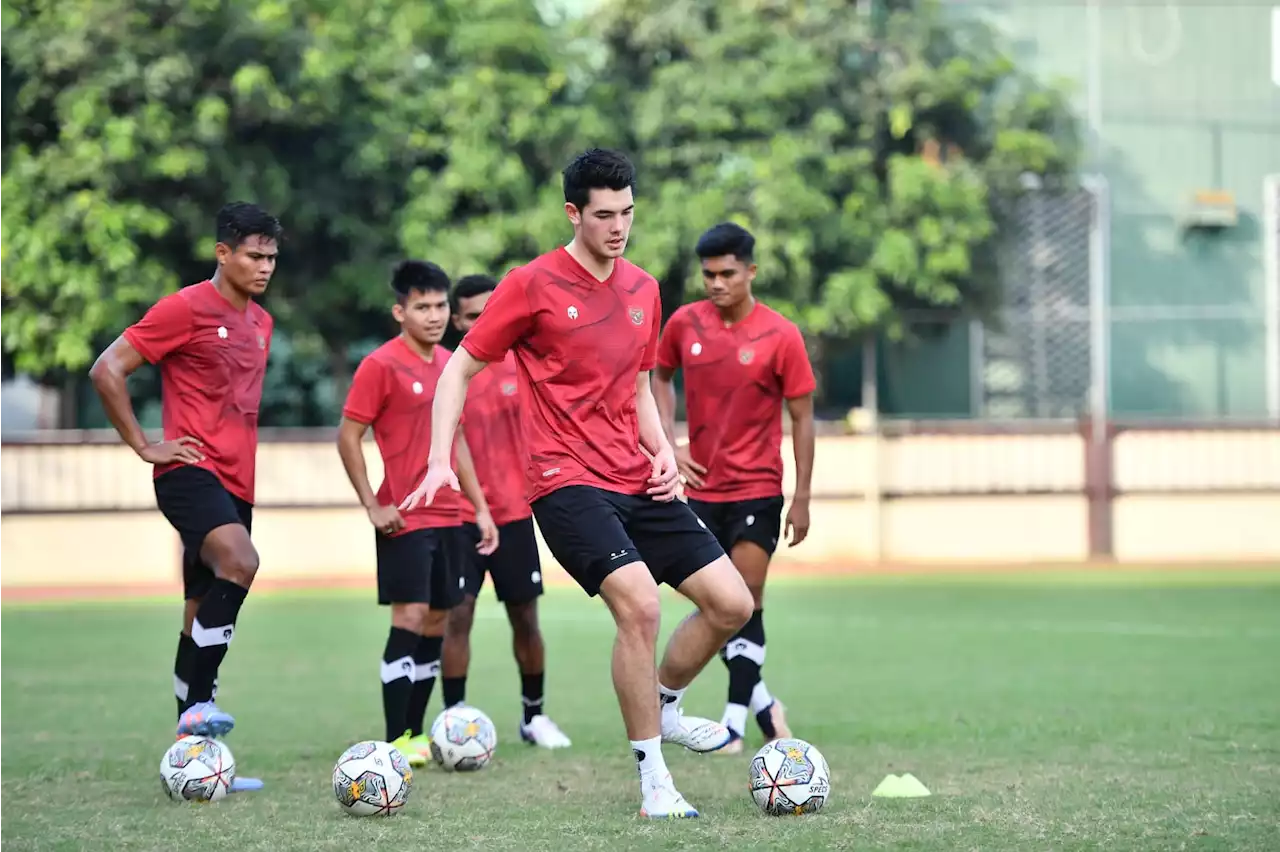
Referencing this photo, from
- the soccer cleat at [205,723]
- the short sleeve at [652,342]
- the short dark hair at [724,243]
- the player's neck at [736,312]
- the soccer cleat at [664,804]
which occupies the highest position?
the short dark hair at [724,243]

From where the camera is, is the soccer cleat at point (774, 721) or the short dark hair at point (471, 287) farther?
the short dark hair at point (471, 287)

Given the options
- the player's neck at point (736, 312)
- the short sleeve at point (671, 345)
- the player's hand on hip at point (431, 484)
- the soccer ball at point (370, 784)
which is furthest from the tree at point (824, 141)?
the player's hand on hip at point (431, 484)

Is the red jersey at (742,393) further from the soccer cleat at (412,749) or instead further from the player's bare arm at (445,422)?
the player's bare arm at (445,422)

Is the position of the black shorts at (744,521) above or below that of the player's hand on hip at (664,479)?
below

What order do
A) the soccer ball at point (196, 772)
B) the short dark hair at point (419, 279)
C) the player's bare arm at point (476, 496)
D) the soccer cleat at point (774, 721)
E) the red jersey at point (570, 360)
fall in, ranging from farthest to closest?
the soccer cleat at point (774, 721)
the player's bare arm at point (476, 496)
the short dark hair at point (419, 279)
the soccer ball at point (196, 772)
the red jersey at point (570, 360)

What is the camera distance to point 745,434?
8781 millimetres

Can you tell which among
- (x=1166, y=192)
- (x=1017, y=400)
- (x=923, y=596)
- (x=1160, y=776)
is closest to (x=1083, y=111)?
(x=1166, y=192)

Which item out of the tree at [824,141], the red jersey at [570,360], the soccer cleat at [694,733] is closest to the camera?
the red jersey at [570,360]

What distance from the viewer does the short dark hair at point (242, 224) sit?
317 inches

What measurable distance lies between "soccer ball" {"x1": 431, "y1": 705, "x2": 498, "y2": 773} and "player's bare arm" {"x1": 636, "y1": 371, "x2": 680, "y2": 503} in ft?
5.54

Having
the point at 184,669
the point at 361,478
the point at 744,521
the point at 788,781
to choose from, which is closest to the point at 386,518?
the point at 361,478

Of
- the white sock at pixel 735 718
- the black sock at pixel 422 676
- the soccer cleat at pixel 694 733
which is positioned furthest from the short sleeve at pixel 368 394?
the white sock at pixel 735 718

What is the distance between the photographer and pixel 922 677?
11.8 metres

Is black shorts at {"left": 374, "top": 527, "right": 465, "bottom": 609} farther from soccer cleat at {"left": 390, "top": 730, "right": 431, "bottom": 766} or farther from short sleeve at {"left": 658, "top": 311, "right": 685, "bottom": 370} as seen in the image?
short sleeve at {"left": 658, "top": 311, "right": 685, "bottom": 370}
